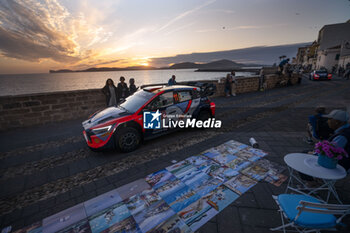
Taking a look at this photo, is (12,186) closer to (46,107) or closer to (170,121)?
(170,121)

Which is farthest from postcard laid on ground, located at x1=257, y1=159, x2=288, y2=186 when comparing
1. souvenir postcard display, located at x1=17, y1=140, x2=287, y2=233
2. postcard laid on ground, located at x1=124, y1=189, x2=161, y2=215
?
postcard laid on ground, located at x1=124, y1=189, x2=161, y2=215

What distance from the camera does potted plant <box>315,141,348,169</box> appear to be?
2314mm

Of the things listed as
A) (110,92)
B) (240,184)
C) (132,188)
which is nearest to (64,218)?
(132,188)

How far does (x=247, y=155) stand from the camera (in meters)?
4.49

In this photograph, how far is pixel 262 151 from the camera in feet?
15.4

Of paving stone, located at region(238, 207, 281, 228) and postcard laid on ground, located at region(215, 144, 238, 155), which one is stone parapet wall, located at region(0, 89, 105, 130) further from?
paving stone, located at region(238, 207, 281, 228)

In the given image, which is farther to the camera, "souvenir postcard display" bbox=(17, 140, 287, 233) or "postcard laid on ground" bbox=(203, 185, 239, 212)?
"postcard laid on ground" bbox=(203, 185, 239, 212)

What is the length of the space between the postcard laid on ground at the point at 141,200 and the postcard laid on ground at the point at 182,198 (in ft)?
0.79

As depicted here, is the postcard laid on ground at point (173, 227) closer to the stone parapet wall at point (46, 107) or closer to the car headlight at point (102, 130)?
the car headlight at point (102, 130)

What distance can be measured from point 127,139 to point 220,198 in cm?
294

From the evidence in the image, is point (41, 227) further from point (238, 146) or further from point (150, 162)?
point (238, 146)

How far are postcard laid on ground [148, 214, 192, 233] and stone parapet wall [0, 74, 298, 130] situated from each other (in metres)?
8.17

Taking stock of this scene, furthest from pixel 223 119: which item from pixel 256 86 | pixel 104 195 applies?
pixel 256 86

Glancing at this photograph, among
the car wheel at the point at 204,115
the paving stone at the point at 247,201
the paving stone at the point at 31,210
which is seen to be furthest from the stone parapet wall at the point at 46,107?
the paving stone at the point at 247,201
